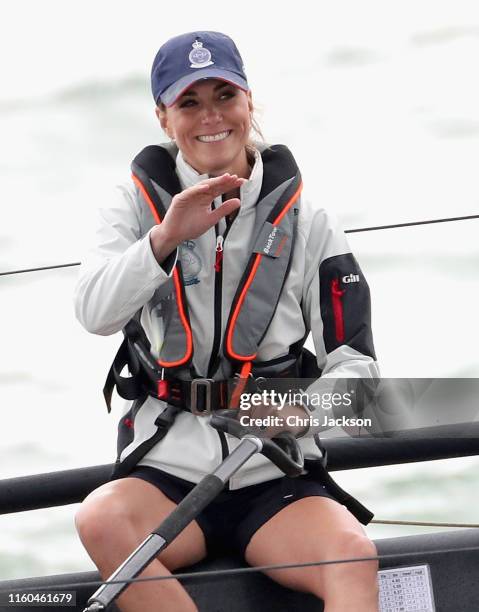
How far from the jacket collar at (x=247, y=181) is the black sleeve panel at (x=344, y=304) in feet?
0.47

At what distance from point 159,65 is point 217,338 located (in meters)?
0.40

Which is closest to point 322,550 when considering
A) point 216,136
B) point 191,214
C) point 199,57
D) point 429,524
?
point 429,524

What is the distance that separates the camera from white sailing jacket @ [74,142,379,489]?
6.41 ft

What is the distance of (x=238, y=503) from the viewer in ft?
6.53

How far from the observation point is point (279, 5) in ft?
20.3

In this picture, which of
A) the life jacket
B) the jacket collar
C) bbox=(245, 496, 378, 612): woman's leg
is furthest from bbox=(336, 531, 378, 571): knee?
the jacket collar

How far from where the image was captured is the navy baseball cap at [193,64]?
2023mm

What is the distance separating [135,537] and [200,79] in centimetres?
63

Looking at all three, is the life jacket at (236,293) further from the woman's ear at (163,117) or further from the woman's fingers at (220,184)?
the woman's fingers at (220,184)

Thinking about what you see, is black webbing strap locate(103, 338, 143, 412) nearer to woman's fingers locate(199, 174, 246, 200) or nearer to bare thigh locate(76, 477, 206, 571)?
bare thigh locate(76, 477, 206, 571)

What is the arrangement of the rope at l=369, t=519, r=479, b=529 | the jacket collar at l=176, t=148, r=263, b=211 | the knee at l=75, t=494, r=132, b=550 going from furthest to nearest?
the jacket collar at l=176, t=148, r=263, b=211 < the knee at l=75, t=494, r=132, b=550 < the rope at l=369, t=519, r=479, b=529

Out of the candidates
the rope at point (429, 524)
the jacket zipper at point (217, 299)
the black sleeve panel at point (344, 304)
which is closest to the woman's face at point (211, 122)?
the jacket zipper at point (217, 299)

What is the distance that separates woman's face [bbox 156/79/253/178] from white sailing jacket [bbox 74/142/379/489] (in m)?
0.04

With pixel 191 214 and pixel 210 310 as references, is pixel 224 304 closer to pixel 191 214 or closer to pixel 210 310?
pixel 210 310
